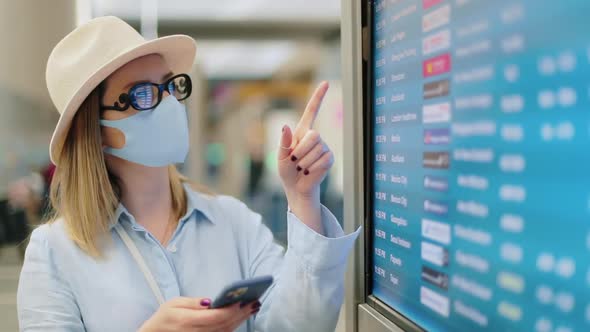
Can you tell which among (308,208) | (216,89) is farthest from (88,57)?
(216,89)

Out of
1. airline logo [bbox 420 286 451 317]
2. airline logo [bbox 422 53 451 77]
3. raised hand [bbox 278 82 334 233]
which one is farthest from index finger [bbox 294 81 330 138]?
airline logo [bbox 420 286 451 317]

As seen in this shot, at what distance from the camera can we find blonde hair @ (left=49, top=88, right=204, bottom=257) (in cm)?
127

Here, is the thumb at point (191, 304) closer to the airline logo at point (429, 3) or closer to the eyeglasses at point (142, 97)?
the eyeglasses at point (142, 97)

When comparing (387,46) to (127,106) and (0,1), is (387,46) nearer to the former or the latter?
(127,106)

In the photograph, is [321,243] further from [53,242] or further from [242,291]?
[53,242]

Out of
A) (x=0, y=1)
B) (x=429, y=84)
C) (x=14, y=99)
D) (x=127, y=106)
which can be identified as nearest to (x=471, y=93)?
(x=429, y=84)

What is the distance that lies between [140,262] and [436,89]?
2.65 feet

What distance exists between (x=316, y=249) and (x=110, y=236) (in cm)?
52

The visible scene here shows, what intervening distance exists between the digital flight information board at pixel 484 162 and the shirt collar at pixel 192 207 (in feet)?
1.77

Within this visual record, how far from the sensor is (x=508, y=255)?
0.66 metres

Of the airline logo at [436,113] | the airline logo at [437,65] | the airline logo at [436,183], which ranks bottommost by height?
the airline logo at [436,183]

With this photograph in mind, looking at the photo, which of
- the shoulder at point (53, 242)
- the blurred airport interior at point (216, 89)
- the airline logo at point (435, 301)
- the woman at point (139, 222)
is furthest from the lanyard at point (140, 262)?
the airline logo at point (435, 301)

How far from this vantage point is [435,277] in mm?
834

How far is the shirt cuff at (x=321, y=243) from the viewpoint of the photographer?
1.10 m
